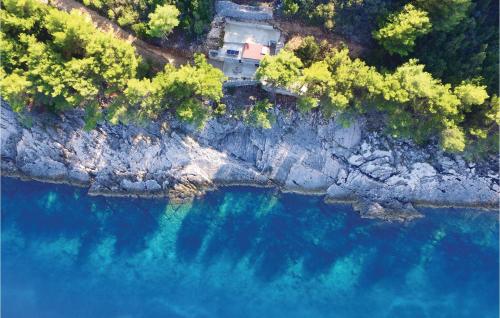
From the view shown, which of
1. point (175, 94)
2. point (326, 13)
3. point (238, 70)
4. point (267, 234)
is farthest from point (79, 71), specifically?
point (267, 234)

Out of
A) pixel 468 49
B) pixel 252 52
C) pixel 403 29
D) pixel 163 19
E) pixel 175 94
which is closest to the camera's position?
pixel 163 19

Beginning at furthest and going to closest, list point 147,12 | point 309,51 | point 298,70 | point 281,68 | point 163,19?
point 309,51, point 147,12, point 298,70, point 281,68, point 163,19

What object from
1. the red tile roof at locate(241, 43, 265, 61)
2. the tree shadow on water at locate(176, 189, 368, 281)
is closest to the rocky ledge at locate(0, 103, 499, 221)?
the tree shadow on water at locate(176, 189, 368, 281)

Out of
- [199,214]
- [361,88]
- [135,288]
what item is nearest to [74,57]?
[199,214]

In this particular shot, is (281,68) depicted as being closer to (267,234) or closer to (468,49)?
(267,234)

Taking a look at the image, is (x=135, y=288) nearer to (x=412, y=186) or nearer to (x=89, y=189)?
(x=89, y=189)

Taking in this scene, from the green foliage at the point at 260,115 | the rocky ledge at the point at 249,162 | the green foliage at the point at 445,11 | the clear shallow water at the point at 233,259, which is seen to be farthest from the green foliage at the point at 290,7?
the clear shallow water at the point at 233,259

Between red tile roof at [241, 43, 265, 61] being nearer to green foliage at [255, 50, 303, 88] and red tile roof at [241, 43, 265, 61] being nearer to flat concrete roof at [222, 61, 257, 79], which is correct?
green foliage at [255, 50, 303, 88]
